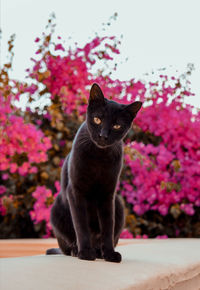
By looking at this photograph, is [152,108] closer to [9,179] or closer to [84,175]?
[9,179]

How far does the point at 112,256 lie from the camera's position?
5.99 feet

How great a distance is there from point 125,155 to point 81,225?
207cm

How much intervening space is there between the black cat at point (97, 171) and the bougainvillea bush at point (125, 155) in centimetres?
155

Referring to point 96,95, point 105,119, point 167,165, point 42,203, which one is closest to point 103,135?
point 105,119

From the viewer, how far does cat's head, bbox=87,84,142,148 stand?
1804 mm

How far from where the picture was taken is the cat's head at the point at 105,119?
5.92 ft

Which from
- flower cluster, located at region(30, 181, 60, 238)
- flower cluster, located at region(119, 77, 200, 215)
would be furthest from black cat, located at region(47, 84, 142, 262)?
flower cluster, located at region(119, 77, 200, 215)

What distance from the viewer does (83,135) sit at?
1917mm

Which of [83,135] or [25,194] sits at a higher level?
[83,135]

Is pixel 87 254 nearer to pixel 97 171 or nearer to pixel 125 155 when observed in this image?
pixel 97 171

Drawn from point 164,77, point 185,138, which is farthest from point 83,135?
point 164,77

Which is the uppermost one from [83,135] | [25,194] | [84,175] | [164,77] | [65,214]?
[164,77]

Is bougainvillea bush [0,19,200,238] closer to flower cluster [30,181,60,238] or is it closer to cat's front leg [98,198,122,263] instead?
flower cluster [30,181,60,238]

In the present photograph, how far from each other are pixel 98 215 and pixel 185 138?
7.20 feet
